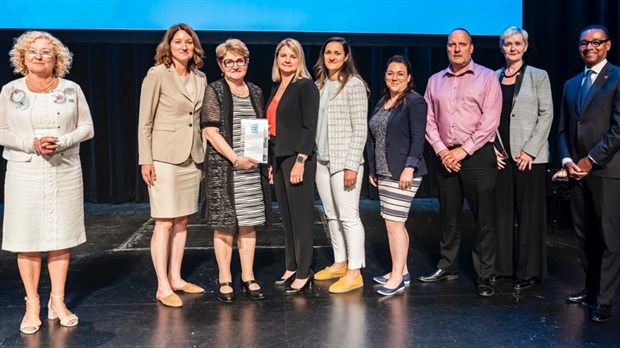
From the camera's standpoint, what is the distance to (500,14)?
19.3ft

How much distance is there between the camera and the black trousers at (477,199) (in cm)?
299

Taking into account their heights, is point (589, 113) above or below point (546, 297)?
above

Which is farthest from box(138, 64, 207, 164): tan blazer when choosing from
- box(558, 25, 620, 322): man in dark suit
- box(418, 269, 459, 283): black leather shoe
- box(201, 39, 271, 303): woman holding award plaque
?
box(558, 25, 620, 322): man in dark suit

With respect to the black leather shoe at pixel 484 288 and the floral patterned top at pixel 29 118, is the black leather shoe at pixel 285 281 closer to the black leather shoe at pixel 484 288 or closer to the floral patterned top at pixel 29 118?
the black leather shoe at pixel 484 288

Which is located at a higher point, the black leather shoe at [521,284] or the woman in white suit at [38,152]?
the woman in white suit at [38,152]

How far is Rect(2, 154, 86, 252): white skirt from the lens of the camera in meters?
2.43

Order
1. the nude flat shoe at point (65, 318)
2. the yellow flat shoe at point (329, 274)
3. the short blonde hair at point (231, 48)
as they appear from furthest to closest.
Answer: the yellow flat shoe at point (329, 274), the short blonde hair at point (231, 48), the nude flat shoe at point (65, 318)

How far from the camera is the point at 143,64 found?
20.2 feet

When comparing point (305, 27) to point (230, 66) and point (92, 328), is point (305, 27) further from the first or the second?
point (92, 328)

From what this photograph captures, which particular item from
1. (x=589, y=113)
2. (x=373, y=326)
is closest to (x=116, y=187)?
(x=373, y=326)

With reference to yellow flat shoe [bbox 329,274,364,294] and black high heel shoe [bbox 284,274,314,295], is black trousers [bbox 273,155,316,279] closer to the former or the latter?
black high heel shoe [bbox 284,274,314,295]

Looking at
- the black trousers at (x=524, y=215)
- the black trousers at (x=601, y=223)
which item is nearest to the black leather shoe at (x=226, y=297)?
the black trousers at (x=524, y=215)

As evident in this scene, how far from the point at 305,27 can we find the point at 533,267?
3.65 m

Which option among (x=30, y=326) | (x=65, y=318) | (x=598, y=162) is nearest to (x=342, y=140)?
(x=598, y=162)
